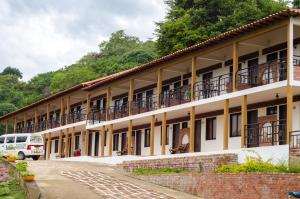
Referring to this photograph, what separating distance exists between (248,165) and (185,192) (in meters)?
2.89

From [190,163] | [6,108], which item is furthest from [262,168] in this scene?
[6,108]

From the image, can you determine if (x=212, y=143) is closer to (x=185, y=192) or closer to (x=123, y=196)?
(x=185, y=192)

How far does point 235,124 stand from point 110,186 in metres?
8.74

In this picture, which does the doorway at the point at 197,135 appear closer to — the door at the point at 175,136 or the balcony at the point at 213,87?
the balcony at the point at 213,87

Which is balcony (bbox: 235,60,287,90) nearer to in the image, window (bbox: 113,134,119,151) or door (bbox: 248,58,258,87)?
door (bbox: 248,58,258,87)

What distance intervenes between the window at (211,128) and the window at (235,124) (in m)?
1.46

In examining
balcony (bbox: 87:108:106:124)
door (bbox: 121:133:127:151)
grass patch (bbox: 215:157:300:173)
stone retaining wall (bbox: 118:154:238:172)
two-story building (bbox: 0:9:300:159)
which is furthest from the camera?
balcony (bbox: 87:108:106:124)

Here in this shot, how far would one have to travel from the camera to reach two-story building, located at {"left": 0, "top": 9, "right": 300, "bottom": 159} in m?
22.9

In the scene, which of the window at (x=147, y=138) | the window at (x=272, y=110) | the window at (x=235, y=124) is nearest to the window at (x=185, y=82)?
the window at (x=235, y=124)

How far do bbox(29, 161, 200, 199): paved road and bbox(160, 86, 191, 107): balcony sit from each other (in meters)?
5.80

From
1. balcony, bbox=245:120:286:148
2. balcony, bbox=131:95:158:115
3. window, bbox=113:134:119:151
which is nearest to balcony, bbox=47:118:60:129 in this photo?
window, bbox=113:134:119:151

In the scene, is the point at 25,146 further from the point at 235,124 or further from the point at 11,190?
the point at 11,190

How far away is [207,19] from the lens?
1896 inches

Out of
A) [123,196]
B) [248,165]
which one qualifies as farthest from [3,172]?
[248,165]
